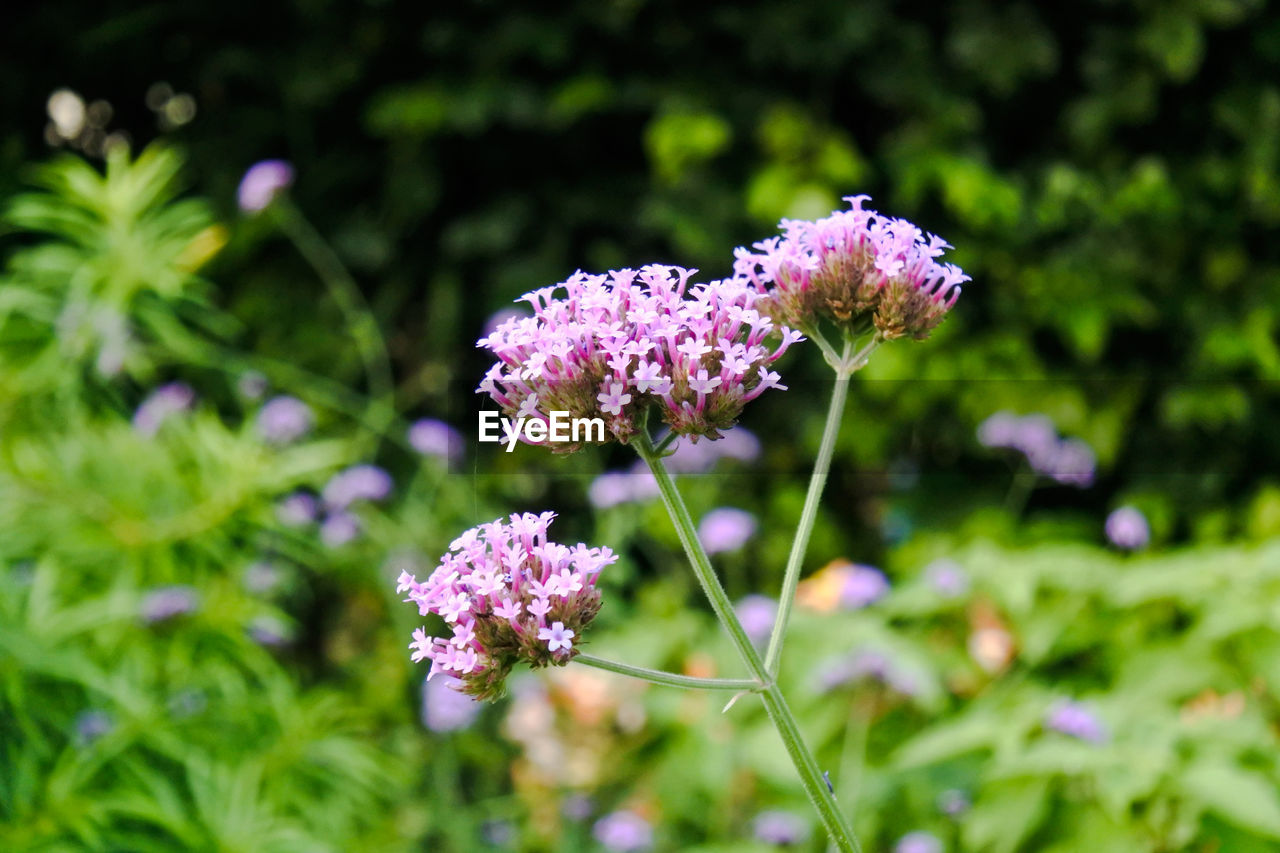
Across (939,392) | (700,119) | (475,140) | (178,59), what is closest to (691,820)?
(939,392)

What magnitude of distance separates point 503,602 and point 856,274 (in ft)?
1.36

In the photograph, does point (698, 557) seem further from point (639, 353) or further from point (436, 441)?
point (436, 441)

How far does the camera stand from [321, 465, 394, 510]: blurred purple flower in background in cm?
278

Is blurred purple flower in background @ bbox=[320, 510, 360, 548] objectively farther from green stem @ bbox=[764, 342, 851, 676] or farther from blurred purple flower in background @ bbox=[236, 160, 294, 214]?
green stem @ bbox=[764, 342, 851, 676]

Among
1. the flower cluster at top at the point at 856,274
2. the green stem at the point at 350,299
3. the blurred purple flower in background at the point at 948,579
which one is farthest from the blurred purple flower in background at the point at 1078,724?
the green stem at the point at 350,299

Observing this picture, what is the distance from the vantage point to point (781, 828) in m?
2.20

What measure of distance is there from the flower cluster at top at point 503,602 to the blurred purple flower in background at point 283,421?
2083 millimetres

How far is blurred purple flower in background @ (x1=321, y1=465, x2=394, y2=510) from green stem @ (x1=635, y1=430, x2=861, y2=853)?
2.04 meters

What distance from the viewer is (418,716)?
3025mm

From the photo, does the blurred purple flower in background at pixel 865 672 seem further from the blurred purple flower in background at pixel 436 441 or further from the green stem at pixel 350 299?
Answer: the green stem at pixel 350 299

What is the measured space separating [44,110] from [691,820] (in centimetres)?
→ 338

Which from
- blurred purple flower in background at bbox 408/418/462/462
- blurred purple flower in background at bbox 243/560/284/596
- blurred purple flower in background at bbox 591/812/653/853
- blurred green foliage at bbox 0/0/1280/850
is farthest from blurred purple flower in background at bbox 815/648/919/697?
blurred purple flower in background at bbox 243/560/284/596

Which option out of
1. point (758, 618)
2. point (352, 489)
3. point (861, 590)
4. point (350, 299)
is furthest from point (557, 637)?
point (350, 299)

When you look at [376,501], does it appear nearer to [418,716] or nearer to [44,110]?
[418,716]
